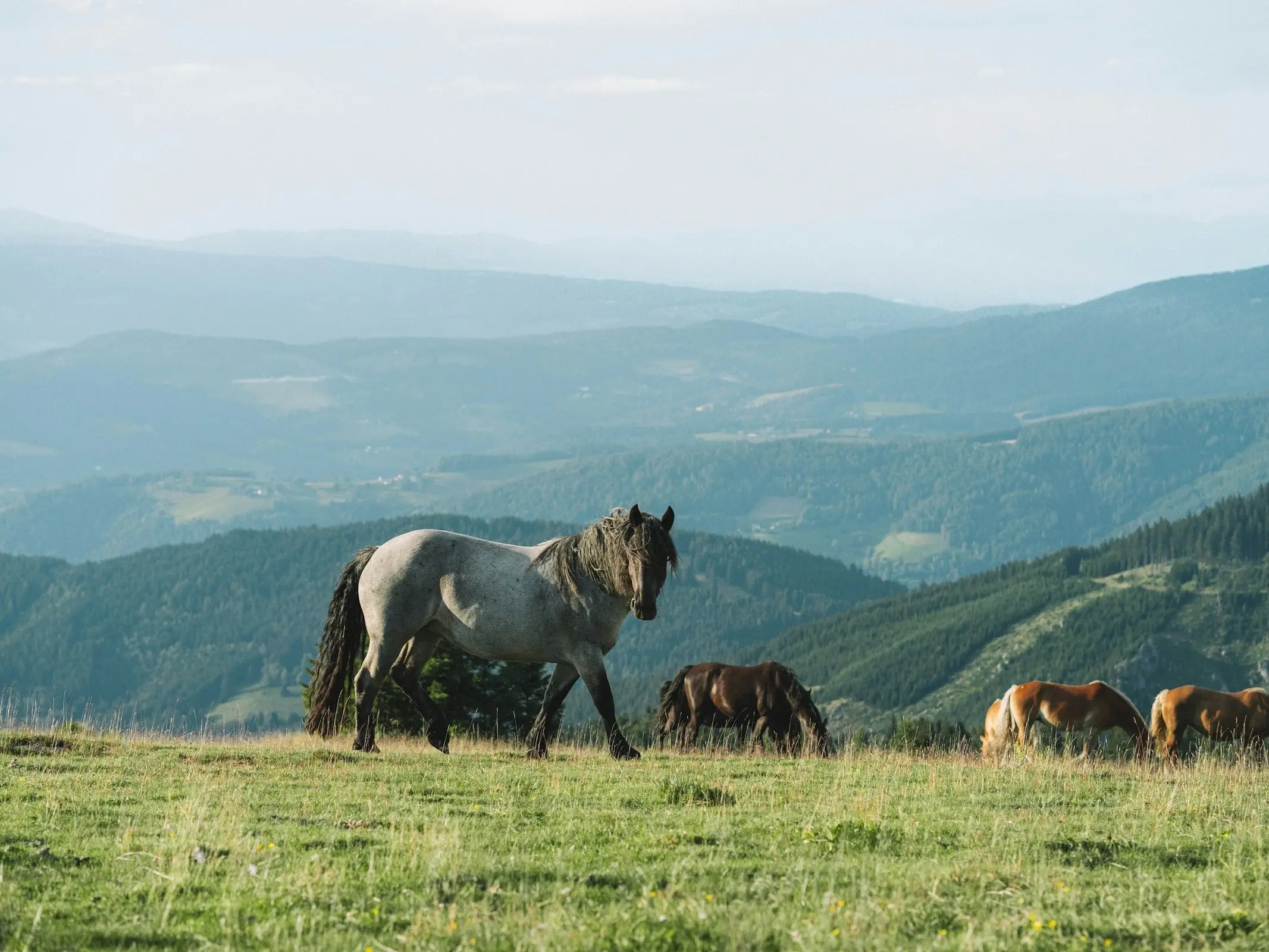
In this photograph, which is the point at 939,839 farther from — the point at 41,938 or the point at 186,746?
the point at 186,746

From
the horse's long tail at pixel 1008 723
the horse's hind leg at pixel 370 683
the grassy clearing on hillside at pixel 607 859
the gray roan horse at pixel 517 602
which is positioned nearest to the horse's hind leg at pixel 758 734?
the gray roan horse at pixel 517 602

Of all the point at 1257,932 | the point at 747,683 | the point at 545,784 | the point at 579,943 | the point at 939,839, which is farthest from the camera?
the point at 747,683

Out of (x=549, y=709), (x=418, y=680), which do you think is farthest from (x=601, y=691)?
(x=418, y=680)

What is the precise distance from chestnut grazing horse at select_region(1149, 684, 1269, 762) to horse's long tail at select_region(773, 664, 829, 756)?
5605mm

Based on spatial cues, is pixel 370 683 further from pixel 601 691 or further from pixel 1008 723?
pixel 1008 723

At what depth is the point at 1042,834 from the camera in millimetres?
12102

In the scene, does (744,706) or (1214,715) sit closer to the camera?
(744,706)

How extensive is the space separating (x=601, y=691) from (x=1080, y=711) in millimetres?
9217

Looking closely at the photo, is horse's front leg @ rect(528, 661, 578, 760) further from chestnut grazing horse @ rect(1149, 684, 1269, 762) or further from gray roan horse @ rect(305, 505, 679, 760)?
chestnut grazing horse @ rect(1149, 684, 1269, 762)

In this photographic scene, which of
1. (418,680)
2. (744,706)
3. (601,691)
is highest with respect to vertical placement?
(601,691)

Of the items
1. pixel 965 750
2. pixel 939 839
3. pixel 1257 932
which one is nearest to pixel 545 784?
pixel 939 839

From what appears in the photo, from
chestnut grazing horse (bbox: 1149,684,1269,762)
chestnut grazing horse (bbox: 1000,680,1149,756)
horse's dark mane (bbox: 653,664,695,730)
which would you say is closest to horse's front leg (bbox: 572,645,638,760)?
horse's dark mane (bbox: 653,664,695,730)

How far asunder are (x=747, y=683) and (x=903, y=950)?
15.3 m

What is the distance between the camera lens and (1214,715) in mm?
23812
